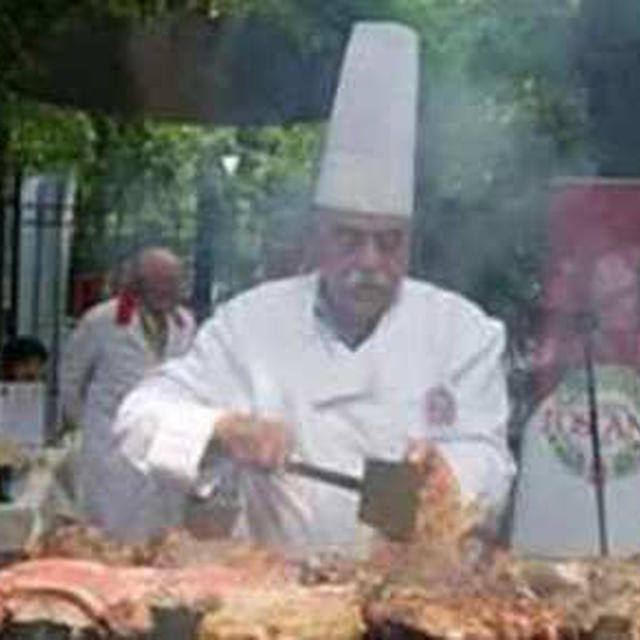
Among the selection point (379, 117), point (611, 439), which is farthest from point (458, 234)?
point (379, 117)

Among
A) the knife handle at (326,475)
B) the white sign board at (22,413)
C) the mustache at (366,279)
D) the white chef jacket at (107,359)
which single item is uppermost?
the mustache at (366,279)

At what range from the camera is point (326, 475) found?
3.99m

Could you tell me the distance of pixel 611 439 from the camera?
5.62 meters

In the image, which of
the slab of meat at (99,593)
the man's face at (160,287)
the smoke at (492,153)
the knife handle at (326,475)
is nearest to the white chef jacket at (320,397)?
the knife handle at (326,475)

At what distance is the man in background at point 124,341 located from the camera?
822 cm

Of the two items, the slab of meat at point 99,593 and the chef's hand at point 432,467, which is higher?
the chef's hand at point 432,467

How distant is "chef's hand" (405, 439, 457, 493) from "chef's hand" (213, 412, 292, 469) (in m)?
0.25

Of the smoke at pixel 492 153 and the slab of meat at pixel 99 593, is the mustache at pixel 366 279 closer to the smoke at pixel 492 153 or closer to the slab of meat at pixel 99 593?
the slab of meat at pixel 99 593

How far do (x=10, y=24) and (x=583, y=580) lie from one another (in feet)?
18.8

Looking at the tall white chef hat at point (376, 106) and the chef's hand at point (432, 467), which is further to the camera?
the tall white chef hat at point (376, 106)

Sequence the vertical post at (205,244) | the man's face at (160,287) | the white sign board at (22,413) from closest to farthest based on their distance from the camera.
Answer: the man's face at (160,287), the white sign board at (22,413), the vertical post at (205,244)

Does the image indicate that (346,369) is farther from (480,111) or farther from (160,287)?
(480,111)

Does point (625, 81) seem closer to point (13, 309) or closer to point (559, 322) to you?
point (559, 322)

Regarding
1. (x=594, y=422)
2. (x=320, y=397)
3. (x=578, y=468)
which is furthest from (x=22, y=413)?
(x=320, y=397)
